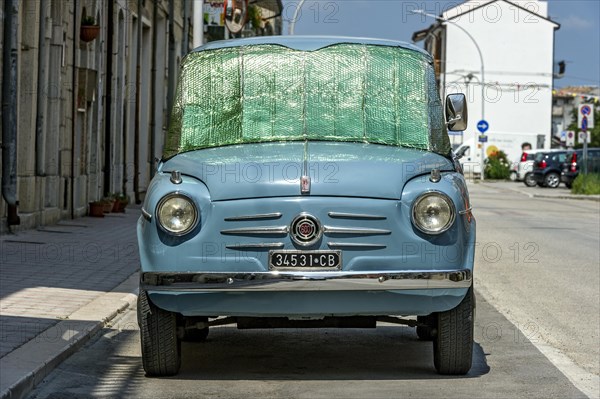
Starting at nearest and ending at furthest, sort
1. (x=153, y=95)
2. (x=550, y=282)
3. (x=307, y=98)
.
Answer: (x=307, y=98), (x=550, y=282), (x=153, y=95)

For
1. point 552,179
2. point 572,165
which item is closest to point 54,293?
point 572,165

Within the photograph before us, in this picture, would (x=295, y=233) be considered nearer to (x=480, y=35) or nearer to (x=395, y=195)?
(x=395, y=195)

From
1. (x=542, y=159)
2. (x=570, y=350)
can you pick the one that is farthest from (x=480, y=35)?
(x=570, y=350)

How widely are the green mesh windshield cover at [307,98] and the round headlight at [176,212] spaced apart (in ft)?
3.33

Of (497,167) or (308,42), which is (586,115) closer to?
(497,167)

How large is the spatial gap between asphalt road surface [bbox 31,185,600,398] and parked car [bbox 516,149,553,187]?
4907cm

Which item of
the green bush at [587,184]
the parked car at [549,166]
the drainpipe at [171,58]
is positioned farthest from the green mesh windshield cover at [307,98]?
the parked car at [549,166]

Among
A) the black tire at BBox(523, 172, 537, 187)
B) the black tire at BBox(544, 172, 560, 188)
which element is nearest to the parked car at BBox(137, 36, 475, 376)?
the black tire at BBox(544, 172, 560, 188)

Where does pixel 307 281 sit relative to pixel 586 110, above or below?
below

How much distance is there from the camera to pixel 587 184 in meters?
48.1

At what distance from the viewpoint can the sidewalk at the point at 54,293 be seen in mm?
8055

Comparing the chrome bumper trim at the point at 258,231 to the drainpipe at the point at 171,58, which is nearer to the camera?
the chrome bumper trim at the point at 258,231

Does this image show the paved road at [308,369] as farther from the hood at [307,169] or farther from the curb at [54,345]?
the hood at [307,169]

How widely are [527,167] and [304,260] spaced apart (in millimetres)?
57034
